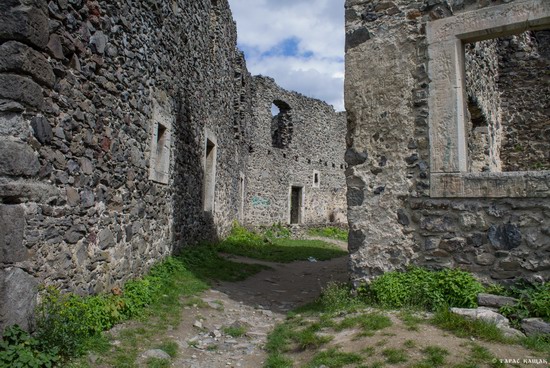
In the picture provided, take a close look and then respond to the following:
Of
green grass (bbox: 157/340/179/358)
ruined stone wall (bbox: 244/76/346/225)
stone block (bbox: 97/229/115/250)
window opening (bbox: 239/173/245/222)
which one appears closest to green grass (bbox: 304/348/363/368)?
green grass (bbox: 157/340/179/358)

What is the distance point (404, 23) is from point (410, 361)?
13.3ft

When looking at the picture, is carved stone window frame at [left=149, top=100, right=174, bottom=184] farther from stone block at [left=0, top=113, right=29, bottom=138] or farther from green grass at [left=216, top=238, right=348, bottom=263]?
green grass at [left=216, top=238, right=348, bottom=263]

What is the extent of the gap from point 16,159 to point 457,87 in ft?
15.2

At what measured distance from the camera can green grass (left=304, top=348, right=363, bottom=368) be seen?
12.1 ft

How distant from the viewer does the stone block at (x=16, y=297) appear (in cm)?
325

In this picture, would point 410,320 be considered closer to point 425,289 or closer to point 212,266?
point 425,289

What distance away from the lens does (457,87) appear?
497 centimetres

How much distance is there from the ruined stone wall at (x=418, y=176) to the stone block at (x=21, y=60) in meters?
3.68

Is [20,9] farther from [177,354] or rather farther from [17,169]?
[177,354]

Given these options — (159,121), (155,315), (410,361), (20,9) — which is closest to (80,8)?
(20,9)

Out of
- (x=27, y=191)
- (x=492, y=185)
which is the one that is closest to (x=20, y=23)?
(x=27, y=191)

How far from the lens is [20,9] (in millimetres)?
3508

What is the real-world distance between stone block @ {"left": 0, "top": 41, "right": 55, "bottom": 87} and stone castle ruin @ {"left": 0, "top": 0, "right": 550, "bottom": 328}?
1cm

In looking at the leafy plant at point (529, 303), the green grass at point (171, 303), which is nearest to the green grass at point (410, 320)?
the leafy plant at point (529, 303)
